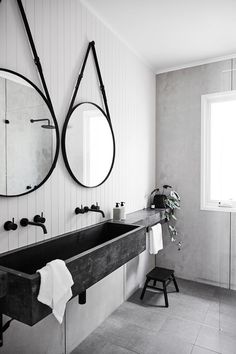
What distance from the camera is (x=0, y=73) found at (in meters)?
1.40

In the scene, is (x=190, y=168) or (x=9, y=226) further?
(x=190, y=168)

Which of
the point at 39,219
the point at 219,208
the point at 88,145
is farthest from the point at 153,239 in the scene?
the point at 39,219

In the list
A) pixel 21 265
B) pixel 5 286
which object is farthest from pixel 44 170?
pixel 5 286

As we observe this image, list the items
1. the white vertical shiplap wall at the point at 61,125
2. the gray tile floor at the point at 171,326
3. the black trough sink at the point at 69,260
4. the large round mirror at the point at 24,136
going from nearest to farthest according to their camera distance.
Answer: the black trough sink at the point at 69,260 → the large round mirror at the point at 24,136 → the white vertical shiplap wall at the point at 61,125 → the gray tile floor at the point at 171,326

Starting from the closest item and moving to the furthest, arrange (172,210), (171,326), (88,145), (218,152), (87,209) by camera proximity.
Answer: (87,209)
(88,145)
(171,326)
(218,152)
(172,210)

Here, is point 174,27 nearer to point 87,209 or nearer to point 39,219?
point 87,209

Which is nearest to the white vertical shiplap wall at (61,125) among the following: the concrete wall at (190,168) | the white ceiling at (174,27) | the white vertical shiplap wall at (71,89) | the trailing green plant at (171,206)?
the white vertical shiplap wall at (71,89)

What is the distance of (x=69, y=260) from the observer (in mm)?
1300

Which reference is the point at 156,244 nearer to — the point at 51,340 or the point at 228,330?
the point at 228,330

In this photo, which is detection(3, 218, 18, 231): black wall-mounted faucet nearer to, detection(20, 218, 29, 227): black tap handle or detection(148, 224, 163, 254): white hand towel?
detection(20, 218, 29, 227): black tap handle

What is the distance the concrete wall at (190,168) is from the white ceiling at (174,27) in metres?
0.26

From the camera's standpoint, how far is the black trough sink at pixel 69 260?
1.09 meters

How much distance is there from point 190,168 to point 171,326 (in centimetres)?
183

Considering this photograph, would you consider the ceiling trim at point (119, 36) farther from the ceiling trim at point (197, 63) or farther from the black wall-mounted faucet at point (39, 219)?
the black wall-mounted faucet at point (39, 219)
